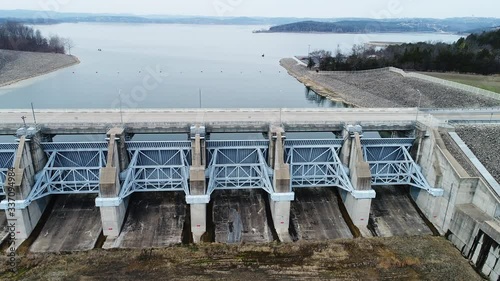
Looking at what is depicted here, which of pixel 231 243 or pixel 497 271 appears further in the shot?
pixel 231 243

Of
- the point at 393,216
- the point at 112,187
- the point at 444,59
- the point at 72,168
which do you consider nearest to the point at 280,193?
the point at 393,216

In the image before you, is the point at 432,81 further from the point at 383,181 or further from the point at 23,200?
the point at 23,200

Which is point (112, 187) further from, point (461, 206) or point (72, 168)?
point (461, 206)

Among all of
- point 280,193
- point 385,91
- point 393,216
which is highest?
point 280,193

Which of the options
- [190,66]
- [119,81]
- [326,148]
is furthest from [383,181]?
[190,66]

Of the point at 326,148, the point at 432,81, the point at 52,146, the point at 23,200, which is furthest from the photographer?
the point at 432,81

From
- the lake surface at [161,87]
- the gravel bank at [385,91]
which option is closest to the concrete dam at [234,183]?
the lake surface at [161,87]

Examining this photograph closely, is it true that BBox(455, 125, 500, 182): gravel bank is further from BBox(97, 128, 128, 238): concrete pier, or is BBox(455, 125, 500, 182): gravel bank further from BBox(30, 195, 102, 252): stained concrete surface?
BBox(30, 195, 102, 252): stained concrete surface
